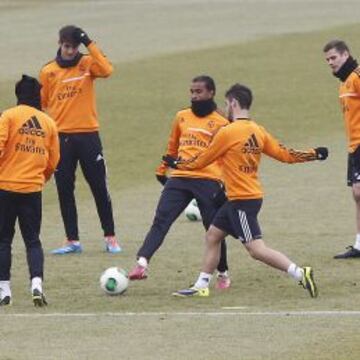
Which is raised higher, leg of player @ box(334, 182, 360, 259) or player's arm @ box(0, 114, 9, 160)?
player's arm @ box(0, 114, 9, 160)

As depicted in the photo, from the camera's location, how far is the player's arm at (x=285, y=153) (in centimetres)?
1397

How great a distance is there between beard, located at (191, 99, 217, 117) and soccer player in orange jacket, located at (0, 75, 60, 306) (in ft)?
5.35

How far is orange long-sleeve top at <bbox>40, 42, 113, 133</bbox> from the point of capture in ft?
Result: 55.7

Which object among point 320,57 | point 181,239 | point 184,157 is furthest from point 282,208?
point 320,57

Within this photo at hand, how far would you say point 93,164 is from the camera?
1705 centimetres

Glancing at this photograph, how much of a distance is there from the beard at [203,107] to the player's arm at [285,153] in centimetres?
98

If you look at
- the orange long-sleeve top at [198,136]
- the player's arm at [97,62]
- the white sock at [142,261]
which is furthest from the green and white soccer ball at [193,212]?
the white sock at [142,261]

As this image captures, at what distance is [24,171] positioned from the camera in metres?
13.8

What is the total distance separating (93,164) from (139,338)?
215 inches

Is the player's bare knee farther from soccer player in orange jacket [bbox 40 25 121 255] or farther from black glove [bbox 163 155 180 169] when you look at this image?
soccer player in orange jacket [bbox 40 25 121 255]

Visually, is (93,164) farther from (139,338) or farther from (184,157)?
(139,338)

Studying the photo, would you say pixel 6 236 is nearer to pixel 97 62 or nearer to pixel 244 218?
pixel 244 218

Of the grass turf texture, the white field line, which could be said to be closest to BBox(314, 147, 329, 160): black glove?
the grass turf texture

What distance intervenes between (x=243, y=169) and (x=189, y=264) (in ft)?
7.83
